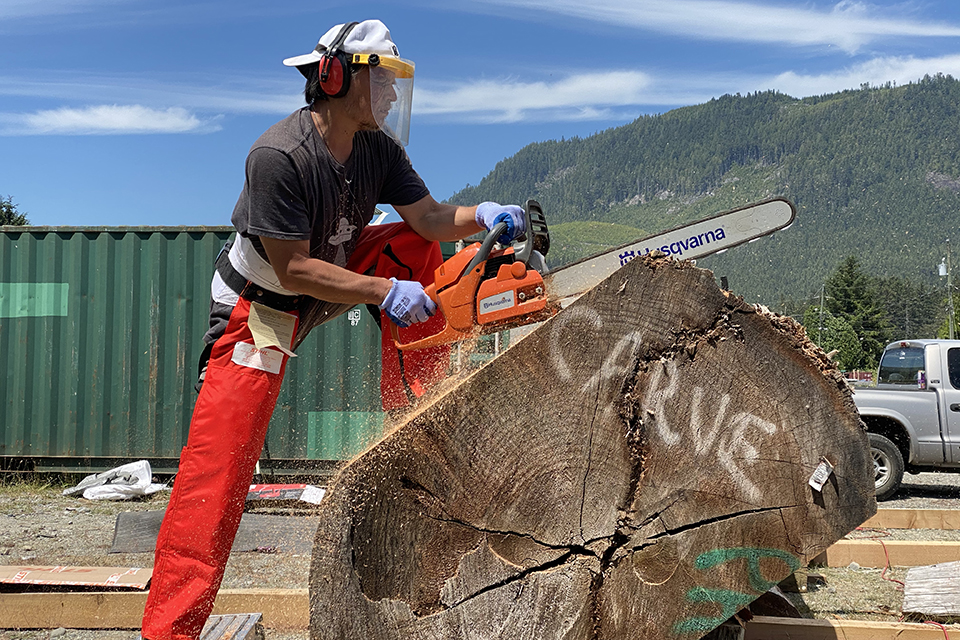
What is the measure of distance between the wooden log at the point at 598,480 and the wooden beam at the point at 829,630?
33.0 inches

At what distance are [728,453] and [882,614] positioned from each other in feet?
7.03

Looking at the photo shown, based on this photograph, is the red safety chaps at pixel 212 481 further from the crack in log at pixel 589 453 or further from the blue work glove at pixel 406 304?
the crack in log at pixel 589 453

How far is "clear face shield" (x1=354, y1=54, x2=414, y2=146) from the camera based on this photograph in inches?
92.3

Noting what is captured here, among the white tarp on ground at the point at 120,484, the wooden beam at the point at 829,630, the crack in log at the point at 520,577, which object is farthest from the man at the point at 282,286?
the white tarp on ground at the point at 120,484

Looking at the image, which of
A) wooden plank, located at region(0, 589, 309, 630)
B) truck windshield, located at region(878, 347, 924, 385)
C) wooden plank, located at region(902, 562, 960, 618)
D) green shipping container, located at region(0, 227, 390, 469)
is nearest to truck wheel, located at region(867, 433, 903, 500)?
truck windshield, located at region(878, 347, 924, 385)

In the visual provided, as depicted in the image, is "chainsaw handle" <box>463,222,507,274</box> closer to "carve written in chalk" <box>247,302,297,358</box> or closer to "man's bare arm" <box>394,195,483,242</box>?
"man's bare arm" <box>394,195,483,242</box>

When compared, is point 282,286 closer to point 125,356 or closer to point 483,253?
point 483,253

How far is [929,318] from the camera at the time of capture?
81.6 m

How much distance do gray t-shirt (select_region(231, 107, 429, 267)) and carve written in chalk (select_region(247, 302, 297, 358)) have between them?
19cm

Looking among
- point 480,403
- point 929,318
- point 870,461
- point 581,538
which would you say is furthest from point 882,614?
point 929,318

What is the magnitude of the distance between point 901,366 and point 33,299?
29.2 ft

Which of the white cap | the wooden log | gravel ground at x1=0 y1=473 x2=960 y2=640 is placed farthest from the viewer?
gravel ground at x1=0 y1=473 x2=960 y2=640

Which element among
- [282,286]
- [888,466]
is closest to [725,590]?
[282,286]

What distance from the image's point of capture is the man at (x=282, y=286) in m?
2.23
